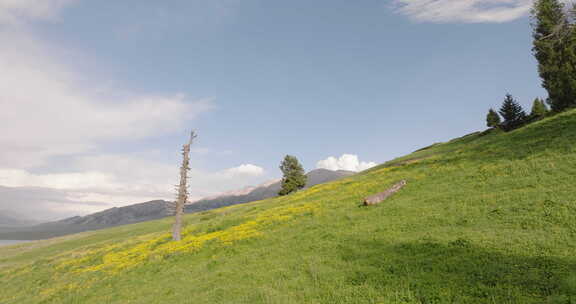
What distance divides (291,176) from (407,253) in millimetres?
76150

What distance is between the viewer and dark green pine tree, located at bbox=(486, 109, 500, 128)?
64894 mm

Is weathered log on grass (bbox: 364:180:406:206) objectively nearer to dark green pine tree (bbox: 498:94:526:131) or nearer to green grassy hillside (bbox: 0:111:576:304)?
green grassy hillside (bbox: 0:111:576:304)

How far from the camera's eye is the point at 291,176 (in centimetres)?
8819

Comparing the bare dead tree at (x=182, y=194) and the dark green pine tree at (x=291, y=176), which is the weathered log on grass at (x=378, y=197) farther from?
the dark green pine tree at (x=291, y=176)

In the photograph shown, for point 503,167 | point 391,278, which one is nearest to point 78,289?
point 391,278

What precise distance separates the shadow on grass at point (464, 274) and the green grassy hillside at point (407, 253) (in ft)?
0.12

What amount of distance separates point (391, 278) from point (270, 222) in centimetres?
1603

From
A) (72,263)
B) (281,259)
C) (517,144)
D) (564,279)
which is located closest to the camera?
(564,279)

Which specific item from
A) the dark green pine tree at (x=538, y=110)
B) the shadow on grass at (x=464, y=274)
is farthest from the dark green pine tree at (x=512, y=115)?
the shadow on grass at (x=464, y=274)

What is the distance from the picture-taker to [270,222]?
25297mm

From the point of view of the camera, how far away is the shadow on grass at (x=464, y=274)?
26.2 ft

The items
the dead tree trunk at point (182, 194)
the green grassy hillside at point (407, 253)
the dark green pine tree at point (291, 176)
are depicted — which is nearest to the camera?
the green grassy hillside at point (407, 253)

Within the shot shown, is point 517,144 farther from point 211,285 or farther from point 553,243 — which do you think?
point 211,285

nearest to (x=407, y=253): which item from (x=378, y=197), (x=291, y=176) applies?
(x=378, y=197)
